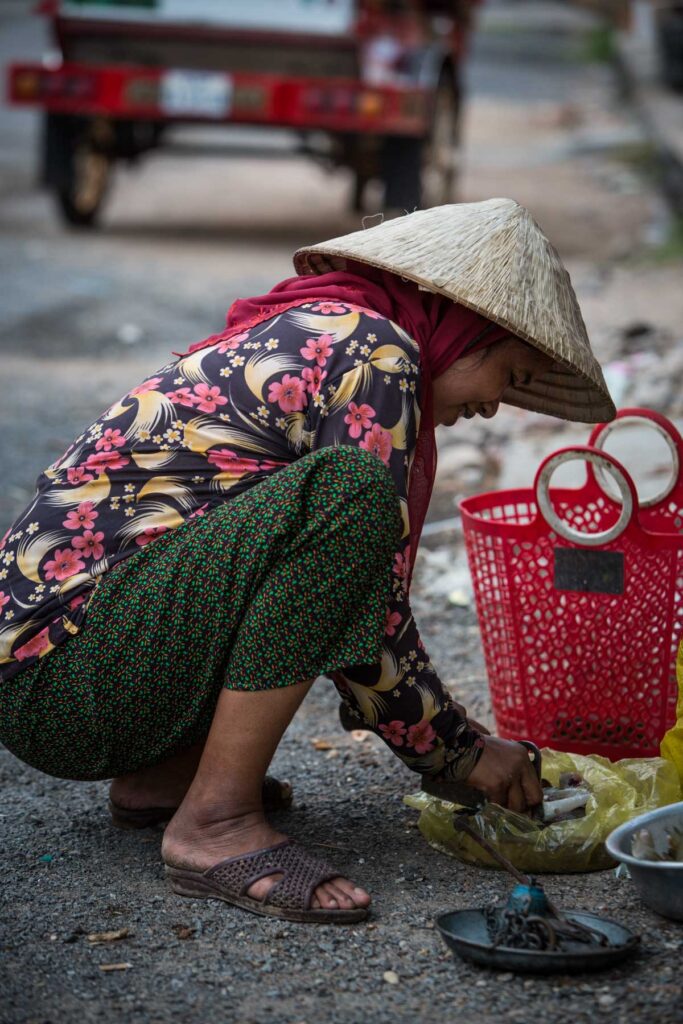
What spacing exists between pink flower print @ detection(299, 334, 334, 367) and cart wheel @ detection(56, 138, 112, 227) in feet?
20.7

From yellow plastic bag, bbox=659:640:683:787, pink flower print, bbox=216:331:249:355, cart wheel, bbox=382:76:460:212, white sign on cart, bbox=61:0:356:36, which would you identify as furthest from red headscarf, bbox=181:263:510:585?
white sign on cart, bbox=61:0:356:36

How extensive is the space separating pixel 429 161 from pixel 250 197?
224 cm

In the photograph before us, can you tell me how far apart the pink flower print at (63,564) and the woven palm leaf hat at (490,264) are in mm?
598

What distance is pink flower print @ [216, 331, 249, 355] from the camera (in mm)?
2090

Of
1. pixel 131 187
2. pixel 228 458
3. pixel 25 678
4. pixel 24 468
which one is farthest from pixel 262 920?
pixel 131 187

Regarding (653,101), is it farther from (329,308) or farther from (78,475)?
(78,475)

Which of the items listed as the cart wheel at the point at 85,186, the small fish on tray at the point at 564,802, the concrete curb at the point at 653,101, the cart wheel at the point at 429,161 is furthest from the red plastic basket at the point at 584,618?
the concrete curb at the point at 653,101

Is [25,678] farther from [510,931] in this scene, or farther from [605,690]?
[605,690]

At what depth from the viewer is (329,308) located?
2.04 metres

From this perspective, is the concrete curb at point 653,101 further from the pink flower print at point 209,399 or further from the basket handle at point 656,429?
the pink flower print at point 209,399

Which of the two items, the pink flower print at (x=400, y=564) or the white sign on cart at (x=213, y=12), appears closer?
the pink flower print at (x=400, y=564)

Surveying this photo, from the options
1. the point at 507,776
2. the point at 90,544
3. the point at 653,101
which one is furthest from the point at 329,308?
the point at 653,101

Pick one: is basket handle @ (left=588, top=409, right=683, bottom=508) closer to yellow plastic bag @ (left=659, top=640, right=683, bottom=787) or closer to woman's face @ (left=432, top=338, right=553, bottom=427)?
woman's face @ (left=432, top=338, right=553, bottom=427)

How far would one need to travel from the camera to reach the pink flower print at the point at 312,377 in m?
1.99
